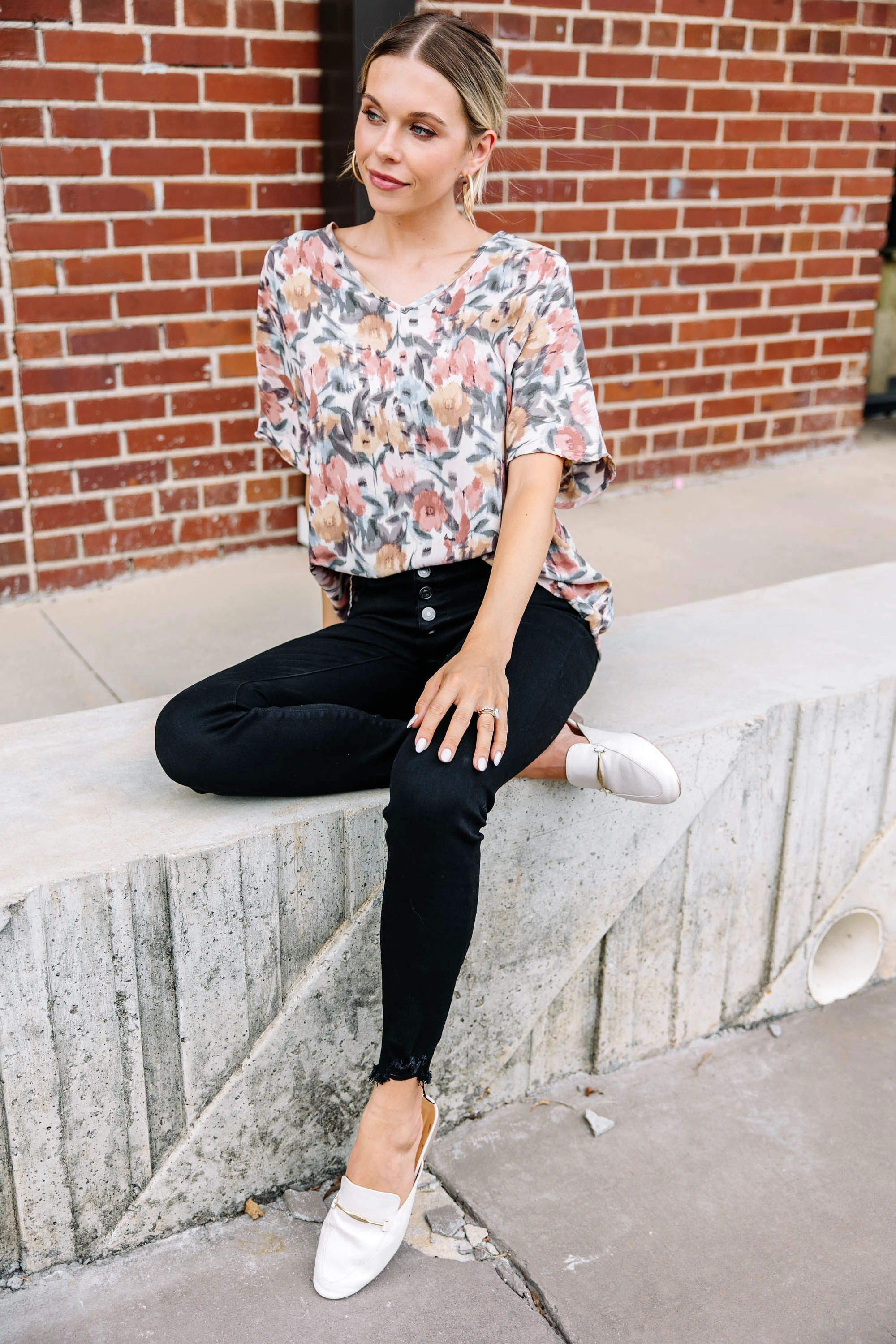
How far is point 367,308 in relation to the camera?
2.26 m

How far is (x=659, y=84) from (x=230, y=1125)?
366 centimetres

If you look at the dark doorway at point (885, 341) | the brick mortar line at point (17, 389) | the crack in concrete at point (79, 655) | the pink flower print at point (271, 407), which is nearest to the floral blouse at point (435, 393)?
the pink flower print at point (271, 407)

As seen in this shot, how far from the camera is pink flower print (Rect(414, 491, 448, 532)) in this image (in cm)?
226

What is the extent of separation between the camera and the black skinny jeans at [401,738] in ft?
6.23

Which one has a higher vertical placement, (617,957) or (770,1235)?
(617,957)

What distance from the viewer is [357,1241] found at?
1972 mm

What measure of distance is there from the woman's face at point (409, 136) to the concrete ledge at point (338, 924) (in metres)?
1.00

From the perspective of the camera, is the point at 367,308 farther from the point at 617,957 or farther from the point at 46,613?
the point at 46,613

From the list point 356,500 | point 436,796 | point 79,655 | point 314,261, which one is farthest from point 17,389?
point 436,796

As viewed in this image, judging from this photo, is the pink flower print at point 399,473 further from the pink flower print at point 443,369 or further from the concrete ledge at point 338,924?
the concrete ledge at point 338,924

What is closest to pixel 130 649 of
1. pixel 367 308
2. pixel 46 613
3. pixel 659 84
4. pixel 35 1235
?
pixel 46 613

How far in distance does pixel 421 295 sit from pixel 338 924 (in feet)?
3.54

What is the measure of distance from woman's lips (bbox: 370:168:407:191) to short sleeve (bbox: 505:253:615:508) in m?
0.28

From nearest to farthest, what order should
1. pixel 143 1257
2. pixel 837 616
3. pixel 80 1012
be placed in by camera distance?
pixel 80 1012 → pixel 143 1257 → pixel 837 616
